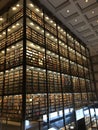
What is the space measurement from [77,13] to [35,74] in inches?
231

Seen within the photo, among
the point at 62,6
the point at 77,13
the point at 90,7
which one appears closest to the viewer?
the point at 62,6

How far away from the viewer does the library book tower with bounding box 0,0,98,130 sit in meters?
6.68

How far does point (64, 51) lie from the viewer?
11281mm

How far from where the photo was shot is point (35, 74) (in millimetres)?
7590

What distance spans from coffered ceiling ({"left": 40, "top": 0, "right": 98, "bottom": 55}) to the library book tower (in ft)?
2.17

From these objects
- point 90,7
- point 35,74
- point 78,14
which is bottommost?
point 35,74

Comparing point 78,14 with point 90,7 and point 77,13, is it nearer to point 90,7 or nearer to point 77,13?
point 77,13

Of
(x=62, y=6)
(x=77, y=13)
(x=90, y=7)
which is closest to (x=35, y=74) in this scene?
(x=62, y=6)

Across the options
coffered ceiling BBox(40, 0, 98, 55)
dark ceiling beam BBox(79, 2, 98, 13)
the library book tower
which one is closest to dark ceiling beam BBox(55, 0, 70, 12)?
coffered ceiling BBox(40, 0, 98, 55)

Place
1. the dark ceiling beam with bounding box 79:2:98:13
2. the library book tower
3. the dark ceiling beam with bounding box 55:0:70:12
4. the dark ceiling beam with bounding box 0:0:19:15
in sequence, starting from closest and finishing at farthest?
the library book tower < the dark ceiling beam with bounding box 0:0:19:15 < the dark ceiling beam with bounding box 55:0:70:12 < the dark ceiling beam with bounding box 79:2:98:13

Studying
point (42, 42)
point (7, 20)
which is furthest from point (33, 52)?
point (7, 20)

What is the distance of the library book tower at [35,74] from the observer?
21.9 feet

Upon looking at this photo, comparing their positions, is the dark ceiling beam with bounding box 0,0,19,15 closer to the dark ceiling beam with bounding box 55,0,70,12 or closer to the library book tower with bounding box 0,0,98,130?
the library book tower with bounding box 0,0,98,130

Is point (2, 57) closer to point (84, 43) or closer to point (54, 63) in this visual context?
point (54, 63)
